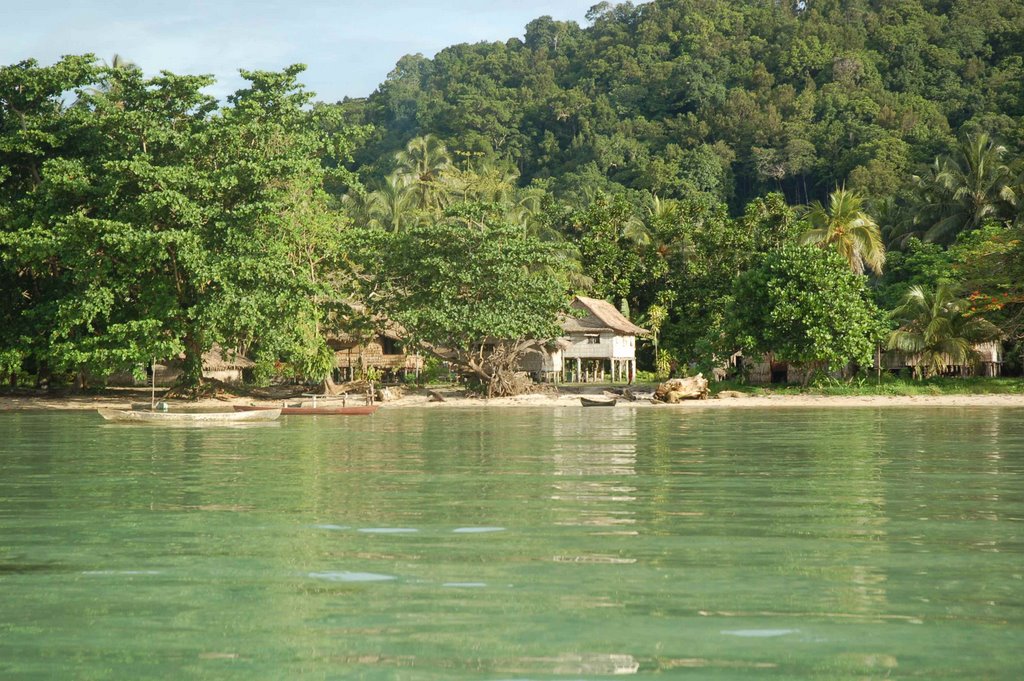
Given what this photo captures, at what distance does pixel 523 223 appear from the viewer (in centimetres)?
5397

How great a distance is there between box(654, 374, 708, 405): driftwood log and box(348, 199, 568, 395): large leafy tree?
417 cm

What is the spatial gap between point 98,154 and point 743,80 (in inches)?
2276

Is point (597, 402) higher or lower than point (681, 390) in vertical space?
lower

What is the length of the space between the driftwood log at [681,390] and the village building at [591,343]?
974 centimetres

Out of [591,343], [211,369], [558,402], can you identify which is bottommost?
[558,402]

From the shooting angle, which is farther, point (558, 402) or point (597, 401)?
point (558, 402)

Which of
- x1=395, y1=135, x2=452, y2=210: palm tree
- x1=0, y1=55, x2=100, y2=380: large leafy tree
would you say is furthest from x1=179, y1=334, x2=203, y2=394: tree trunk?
x1=395, y1=135, x2=452, y2=210: palm tree

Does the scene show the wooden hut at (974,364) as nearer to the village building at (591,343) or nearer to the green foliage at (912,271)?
the green foliage at (912,271)

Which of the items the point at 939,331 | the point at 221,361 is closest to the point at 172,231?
the point at 221,361

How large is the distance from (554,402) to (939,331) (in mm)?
13131

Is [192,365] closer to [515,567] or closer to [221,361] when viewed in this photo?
[221,361]

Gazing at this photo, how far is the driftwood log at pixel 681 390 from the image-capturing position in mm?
37406

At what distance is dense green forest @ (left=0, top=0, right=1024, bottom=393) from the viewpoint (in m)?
34.5

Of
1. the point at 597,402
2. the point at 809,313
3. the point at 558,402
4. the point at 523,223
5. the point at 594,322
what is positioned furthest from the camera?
the point at 523,223
